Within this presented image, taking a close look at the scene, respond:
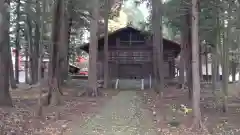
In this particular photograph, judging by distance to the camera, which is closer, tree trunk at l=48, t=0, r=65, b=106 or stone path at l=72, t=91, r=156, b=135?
stone path at l=72, t=91, r=156, b=135

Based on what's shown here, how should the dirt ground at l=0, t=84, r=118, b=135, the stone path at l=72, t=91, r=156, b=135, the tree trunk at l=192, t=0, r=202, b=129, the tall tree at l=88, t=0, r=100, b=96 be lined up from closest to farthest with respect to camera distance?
the dirt ground at l=0, t=84, r=118, b=135 < the stone path at l=72, t=91, r=156, b=135 < the tree trunk at l=192, t=0, r=202, b=129 < the tall tree at l=88, t=0, r=100, b=96

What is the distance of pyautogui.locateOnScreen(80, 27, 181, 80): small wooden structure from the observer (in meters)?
34.8

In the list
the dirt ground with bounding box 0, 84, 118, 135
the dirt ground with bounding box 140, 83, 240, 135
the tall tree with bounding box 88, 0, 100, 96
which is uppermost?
the tall tree with bounding box 88, 0, 100, 96

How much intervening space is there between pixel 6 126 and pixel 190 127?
5.40 metres

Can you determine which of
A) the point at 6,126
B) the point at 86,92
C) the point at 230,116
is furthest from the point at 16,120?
the point at 86,92

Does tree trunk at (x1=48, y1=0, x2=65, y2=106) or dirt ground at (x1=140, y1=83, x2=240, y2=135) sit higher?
tree trunk at (x1=48, y1=0, x2=65, y2=106)

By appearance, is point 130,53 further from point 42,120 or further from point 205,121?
point 42,120

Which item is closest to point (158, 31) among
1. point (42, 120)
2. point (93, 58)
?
point (93, 58)

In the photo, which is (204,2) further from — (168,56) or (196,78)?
(168,56)

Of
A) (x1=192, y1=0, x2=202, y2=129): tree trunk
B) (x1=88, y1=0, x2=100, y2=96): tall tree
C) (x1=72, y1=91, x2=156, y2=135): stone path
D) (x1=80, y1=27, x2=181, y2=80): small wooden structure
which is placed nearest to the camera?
(x1=72, y1=91, x2=156, y2=135): stone path

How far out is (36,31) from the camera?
34.2 m

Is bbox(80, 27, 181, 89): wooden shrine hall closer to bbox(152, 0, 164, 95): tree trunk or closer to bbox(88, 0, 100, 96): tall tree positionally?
bbox(152, 0, 164, 95): tree trunk

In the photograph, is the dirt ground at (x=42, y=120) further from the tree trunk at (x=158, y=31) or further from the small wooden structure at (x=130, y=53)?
the small wooden structure at (x=130, y=53)

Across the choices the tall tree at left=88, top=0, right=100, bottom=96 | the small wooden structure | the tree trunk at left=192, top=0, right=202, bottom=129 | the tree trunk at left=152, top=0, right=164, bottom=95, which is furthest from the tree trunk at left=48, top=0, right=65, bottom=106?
the small wooden structure
